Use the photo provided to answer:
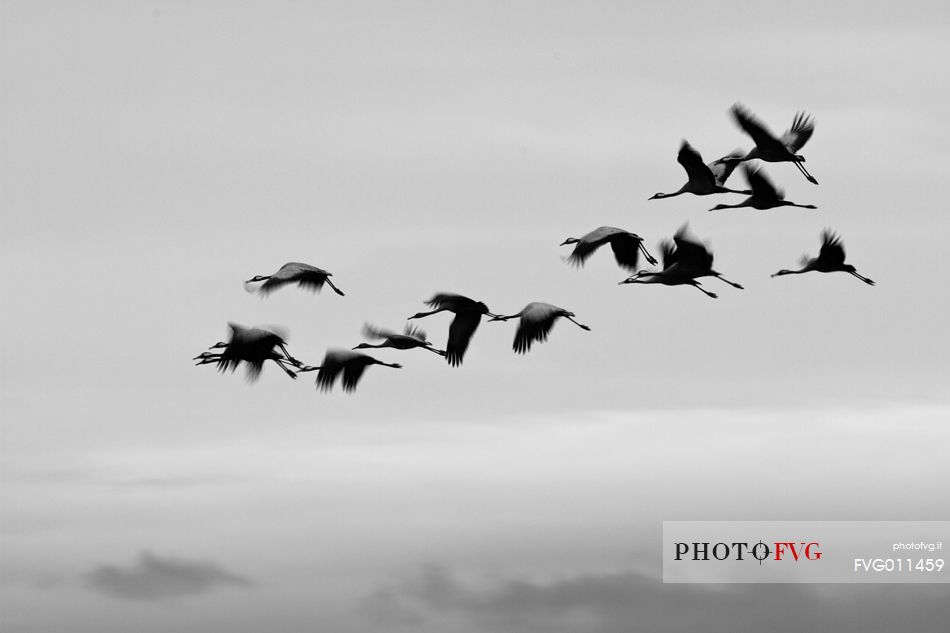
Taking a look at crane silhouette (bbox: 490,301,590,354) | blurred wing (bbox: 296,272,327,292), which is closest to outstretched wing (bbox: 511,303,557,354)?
crane silhouette (bbox: 490,301,590,354)

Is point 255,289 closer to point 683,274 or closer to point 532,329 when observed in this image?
point 532,329

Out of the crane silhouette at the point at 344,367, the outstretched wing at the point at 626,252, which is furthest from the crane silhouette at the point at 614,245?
the crane silhouette at the point at 344,367

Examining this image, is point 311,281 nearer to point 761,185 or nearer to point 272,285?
point 272,285

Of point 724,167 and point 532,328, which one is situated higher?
point 724,167

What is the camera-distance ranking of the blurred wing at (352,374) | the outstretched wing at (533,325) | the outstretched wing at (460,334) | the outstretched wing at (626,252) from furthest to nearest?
the outstretched wing at (626,252)
the blurred wing at (352,374)
the outstretched wing at (460,334)
the outstretched wing at (533,325)

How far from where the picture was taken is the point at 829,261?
4381cm

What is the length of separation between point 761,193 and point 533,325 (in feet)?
23.2

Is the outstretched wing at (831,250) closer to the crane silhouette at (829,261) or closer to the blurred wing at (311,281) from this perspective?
the crane silhouette at (829,261)

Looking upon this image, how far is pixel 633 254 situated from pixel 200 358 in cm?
989

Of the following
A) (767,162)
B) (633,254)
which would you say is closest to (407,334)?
(633,254)

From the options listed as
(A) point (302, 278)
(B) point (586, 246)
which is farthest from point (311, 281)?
(B) point (586, 246)

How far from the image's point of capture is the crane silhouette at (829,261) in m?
43.4

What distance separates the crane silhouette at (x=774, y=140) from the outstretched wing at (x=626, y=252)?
114 inches

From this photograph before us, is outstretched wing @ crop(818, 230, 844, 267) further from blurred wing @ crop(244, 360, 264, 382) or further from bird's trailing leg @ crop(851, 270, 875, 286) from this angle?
blurred wing @ crop(244, 360, 264, 382)
